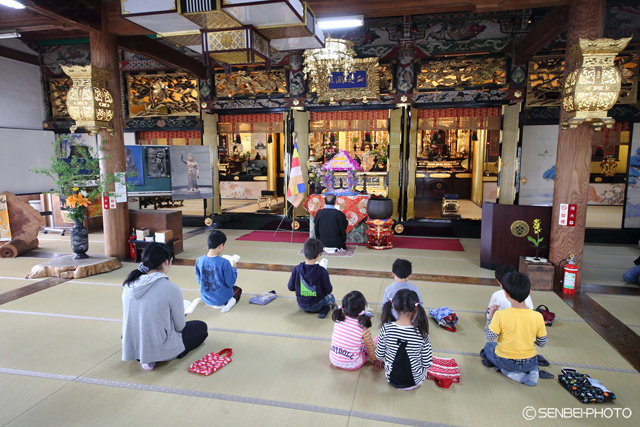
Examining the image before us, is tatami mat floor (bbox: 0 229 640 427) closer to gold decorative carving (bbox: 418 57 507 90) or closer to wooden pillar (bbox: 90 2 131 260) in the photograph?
wooden pillar (bbox: 90 2 131 260)

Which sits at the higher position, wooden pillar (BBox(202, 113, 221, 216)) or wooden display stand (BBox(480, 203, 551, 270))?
wooden pillar (BBox(202, 113, 221, 216))

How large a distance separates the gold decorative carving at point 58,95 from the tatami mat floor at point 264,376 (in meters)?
6.40

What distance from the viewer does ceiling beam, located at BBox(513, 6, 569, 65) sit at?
4.85 meters

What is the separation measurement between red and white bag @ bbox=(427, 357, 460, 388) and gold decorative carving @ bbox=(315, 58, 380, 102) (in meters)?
6.00

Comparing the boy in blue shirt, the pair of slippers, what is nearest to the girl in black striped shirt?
the pair of slippers

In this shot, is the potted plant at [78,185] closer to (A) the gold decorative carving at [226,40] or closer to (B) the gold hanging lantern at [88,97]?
(B) the gold hanging lantern at [88,97]

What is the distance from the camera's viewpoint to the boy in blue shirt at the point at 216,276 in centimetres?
356

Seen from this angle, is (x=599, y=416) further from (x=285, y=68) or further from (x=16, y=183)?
(x=16, y=183)

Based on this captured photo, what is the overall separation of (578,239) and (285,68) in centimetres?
609

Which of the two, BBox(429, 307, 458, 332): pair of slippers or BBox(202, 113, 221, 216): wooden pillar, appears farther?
BBox(202, 113, 221, 216): wooden pillar

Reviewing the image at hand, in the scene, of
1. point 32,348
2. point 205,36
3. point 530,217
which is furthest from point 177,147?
point 530,217

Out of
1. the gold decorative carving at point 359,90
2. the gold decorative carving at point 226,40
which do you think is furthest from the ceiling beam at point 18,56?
the gold decorative carving at point 226,40

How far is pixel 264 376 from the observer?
2639mm

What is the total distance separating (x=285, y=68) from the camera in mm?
8086
